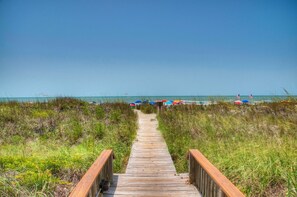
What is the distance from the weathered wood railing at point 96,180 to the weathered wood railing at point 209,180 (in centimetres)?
164

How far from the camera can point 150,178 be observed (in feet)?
17.0

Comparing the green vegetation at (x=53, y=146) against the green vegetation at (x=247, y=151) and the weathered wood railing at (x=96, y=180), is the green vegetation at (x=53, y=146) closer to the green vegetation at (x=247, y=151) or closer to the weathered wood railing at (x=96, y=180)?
the weathered wood railing at (x=96, y=180)

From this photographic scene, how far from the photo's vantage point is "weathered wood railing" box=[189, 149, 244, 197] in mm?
2781

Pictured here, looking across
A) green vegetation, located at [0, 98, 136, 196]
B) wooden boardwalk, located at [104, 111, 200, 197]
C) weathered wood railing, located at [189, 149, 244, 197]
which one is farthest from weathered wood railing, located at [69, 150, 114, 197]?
weathered wood railing, located at [189, 149, 244, 197]

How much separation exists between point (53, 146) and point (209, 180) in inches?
226

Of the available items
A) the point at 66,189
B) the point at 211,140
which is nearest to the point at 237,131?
the point at 211,140

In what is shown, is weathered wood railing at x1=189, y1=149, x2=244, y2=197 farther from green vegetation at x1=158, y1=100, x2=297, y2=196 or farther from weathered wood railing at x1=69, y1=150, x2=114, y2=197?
weathered wood railing at x1=69, y1=150, x2=114, y2=197

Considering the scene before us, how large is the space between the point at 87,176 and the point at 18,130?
7.84 meters

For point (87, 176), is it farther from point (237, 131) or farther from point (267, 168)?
point (237, 131)

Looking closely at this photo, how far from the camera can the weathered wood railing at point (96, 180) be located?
112 inches

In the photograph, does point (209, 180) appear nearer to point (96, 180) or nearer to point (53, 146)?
point (96, 180)

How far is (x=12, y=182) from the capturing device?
3668 millimetres

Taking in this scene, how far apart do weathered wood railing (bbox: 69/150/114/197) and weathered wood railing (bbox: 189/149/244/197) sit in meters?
1.64

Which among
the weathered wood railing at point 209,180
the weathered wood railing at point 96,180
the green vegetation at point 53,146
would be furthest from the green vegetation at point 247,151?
A: the weathered wood railing at point 96,180
